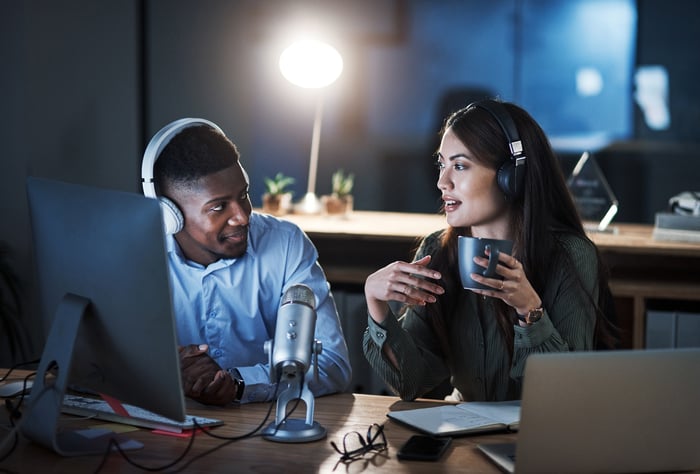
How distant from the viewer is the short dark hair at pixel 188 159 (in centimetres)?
185

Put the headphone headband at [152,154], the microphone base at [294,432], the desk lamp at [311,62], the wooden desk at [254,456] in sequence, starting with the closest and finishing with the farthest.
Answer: the wooden desk at [254,456], the microphone base at [294,432], the headphone headband at [152,154], the desk lamp at [311,62]

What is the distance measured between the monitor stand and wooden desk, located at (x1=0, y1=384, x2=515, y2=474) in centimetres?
2

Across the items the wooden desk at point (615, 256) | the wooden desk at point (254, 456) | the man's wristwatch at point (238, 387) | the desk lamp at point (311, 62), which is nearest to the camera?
the wooden desk at point (254, 456)

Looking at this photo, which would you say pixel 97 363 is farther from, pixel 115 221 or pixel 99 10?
pixel 99 10

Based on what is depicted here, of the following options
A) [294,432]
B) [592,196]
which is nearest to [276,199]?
[592,196]

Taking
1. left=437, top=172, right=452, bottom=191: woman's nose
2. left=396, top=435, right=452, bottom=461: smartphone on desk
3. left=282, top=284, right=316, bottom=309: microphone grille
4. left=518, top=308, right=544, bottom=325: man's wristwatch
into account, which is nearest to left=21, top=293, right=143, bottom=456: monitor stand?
left=282, top=284, right=316, bottom=309: microphone grille

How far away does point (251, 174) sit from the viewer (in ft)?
16.0

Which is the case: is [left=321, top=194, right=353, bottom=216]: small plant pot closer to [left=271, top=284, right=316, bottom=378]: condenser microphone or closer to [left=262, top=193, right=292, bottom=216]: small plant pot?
[left=262, top=193, right=292, bottom=216]: small plant pot

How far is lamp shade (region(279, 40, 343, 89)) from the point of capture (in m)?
3.50

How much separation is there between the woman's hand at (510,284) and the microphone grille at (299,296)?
0.29 metres

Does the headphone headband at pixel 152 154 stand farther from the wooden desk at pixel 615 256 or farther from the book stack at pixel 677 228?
the book stack at pixel 677 228

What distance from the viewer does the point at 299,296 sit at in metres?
1.47

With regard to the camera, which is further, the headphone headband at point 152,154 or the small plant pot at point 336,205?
the small plant pot at point 336,205

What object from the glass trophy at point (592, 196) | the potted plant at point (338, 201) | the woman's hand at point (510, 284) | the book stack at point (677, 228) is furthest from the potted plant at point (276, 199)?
the woman's hand at point (510, 284)
